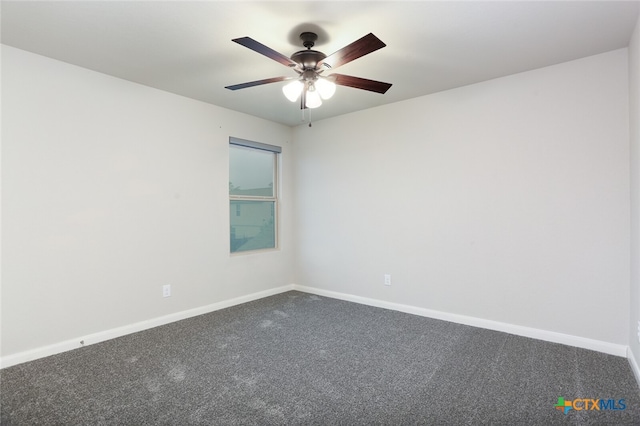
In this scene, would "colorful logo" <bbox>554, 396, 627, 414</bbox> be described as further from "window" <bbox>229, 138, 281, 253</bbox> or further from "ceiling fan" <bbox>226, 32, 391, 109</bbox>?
"window" <bbox>229, 138, 281, 253</bbox>

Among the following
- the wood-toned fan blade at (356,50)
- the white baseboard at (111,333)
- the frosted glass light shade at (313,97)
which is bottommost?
the white baseboard at (111,333)

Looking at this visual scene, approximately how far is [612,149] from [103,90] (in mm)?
4181

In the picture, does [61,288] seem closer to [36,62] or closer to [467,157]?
[36,62]

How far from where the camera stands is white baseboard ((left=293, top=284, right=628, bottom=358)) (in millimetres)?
2590

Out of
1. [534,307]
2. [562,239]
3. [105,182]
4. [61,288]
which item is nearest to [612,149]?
[562,239]

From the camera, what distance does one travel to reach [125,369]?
2361mm

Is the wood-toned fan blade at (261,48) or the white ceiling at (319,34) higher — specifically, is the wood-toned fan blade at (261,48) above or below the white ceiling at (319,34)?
below

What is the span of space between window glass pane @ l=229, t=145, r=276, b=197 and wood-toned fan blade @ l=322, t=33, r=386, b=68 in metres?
2.32

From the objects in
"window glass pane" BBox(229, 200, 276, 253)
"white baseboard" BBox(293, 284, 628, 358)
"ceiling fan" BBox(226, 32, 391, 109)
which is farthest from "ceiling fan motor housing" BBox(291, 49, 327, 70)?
"white baseboard" BBox(293, 284, 628, 358)

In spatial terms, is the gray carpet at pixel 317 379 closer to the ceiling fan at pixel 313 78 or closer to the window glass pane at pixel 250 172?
the window glass pane at pixel 250 172

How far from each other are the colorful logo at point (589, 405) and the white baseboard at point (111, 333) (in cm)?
314

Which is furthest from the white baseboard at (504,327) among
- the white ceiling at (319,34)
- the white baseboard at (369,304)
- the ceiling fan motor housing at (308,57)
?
the ceiling fan motor housing at (308,57)

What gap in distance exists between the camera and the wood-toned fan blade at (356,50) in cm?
179

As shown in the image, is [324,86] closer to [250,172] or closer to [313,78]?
[313,78]
